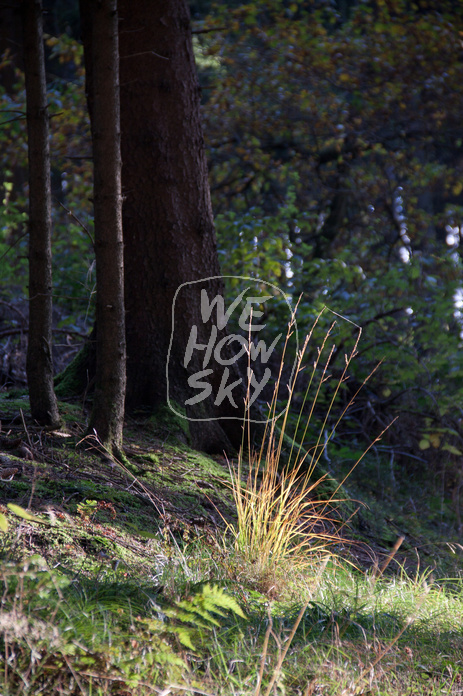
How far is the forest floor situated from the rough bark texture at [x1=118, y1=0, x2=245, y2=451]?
0.33m

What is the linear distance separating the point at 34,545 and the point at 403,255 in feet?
36.0

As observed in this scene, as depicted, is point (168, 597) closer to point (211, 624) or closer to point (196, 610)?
point (211, 624)

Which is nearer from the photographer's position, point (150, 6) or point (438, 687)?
point (438, 687)

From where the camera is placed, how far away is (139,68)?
437cm

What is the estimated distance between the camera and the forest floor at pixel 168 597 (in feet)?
5.44

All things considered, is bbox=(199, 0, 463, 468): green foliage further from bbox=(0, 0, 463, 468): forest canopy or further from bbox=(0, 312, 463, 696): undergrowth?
bbox=(0, 312, 463, 696): undergrowth

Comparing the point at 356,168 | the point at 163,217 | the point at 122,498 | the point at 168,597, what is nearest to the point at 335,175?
the point at 356,168

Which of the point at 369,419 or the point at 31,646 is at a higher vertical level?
the point at 31,646

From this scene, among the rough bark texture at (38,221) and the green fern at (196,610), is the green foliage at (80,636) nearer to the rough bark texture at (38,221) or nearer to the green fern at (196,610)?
the green fern at (196,610)

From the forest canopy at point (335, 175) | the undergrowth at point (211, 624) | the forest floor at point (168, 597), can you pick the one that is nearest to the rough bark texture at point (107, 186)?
the forest floor at point (168, 597)

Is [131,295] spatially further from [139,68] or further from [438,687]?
[438,687]

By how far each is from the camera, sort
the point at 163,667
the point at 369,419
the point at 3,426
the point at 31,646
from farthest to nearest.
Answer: the point at 369,419 < the point at 3,426 < the point at 163,667 < the point at 31,646

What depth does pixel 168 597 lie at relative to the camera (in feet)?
7.04

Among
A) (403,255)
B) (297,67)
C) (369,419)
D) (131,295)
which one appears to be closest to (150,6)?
(131,295)
